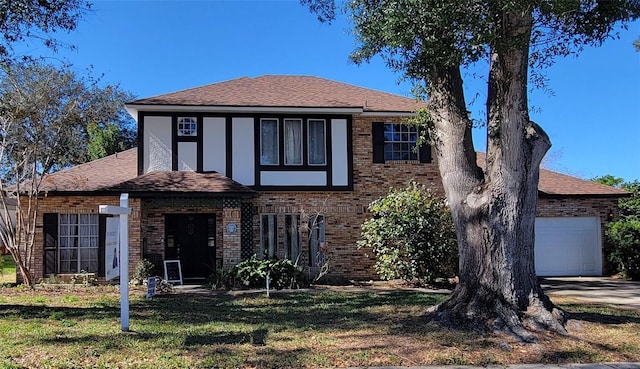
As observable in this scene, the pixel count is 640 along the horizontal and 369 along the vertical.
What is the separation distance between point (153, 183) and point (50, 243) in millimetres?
3612

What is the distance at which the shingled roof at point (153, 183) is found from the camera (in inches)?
572

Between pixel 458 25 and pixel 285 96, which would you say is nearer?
pixel 458 25

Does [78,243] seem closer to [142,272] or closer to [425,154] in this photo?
[142,272]

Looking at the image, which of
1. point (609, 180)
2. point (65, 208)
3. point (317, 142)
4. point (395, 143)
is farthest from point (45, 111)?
point (609, 180)

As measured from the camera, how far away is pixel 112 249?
8.34m

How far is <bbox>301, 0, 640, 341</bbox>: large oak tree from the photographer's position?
7.64m

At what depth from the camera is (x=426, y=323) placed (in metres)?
8.52

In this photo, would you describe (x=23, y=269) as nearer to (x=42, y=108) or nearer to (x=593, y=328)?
(x=42, y=108)

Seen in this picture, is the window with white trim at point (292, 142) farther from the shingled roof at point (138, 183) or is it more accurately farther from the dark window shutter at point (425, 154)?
the dark window shutter at point (425, 154)

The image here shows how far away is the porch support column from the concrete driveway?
830 centimetres

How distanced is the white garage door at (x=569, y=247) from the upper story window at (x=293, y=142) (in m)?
7.50

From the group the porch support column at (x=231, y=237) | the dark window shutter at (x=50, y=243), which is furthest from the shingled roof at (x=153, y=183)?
the dark window shutter at (x=50, y=243)

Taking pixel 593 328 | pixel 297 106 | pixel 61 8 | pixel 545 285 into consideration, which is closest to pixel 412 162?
pixel 297 106

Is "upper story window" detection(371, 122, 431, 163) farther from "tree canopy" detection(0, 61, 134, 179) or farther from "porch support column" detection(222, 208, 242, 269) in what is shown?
"tree canopy" detection(0, 61, 134, 179)
